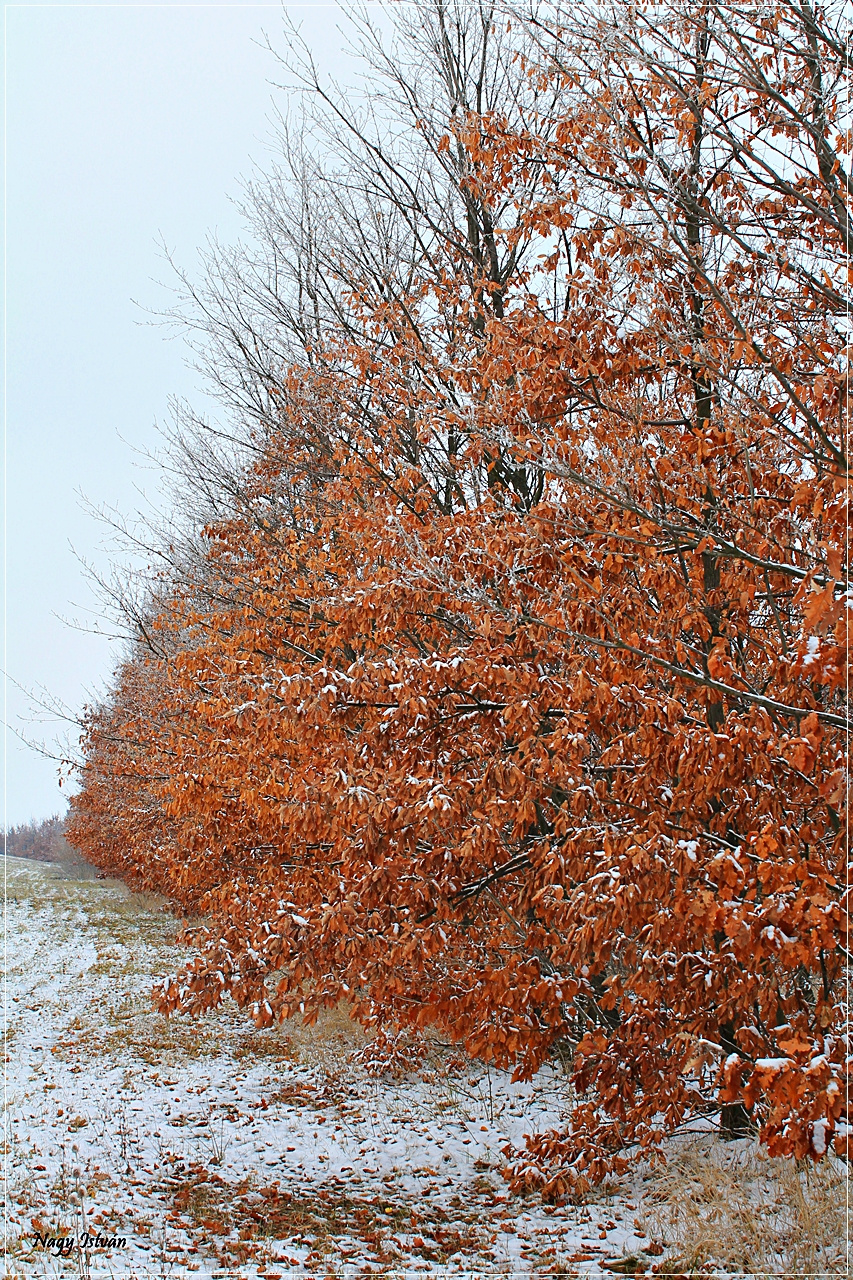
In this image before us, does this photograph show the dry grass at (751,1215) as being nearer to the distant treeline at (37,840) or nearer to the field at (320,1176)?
the field at (320,1176)

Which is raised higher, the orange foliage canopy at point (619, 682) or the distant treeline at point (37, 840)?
the orange foliage canopy at point (619, 682)

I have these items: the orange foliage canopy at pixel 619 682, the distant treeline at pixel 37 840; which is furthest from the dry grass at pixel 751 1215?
the distant treeline at pixel 37 840

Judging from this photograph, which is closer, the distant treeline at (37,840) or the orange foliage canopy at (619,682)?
the orange foliage canopy at (619,682)

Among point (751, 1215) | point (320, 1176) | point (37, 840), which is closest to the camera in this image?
point (751, 1215)

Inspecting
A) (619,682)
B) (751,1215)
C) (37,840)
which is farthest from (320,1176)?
(37,840)

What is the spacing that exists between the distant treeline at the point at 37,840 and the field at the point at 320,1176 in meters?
51.1

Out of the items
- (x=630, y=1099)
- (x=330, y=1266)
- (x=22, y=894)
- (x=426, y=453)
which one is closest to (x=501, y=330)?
(x=426, y=453)

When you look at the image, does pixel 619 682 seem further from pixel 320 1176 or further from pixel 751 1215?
pixel 320 1176

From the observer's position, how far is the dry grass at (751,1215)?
13.1 feet

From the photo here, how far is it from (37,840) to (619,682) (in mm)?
84908

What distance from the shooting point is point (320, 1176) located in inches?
253

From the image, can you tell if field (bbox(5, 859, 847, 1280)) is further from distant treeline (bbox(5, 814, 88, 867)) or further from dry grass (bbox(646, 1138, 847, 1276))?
distant treeline (bbox(5, 814, 88, 867))

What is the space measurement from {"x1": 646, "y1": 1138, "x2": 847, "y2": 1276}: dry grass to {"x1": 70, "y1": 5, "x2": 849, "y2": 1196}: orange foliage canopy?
1.34 ft

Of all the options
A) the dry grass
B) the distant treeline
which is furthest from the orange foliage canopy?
the distant treeline
